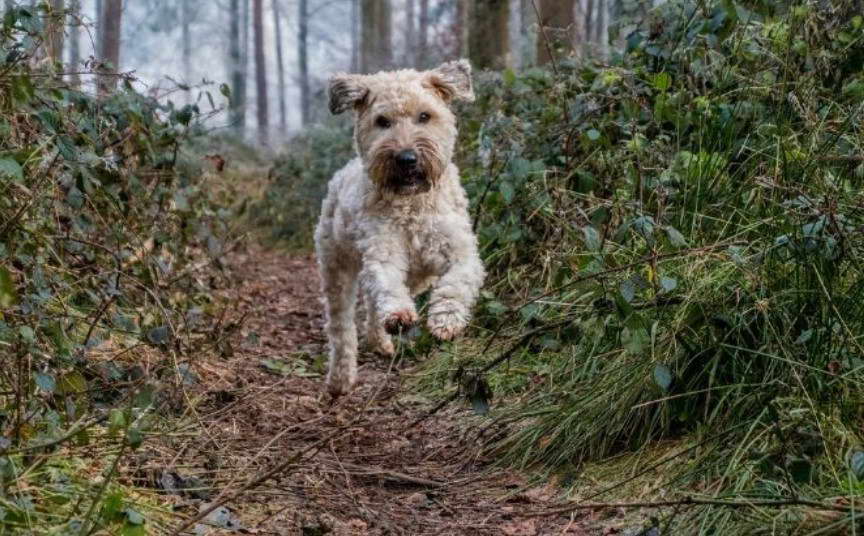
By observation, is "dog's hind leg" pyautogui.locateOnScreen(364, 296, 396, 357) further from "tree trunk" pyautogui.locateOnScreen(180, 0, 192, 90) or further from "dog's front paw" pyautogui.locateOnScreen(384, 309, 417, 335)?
"tree trunk" pyautogui.locateOnScreen(180, 0, 192, 90)

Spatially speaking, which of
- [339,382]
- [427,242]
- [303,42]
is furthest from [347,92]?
[303,42]

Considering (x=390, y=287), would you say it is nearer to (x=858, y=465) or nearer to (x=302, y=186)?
(x=858, y=465)

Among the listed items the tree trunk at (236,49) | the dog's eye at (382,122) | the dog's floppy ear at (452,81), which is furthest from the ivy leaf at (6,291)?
the tree trunk at (236,49)

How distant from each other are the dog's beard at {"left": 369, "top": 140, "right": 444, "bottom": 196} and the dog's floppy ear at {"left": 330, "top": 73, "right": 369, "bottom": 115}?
0.56 meters

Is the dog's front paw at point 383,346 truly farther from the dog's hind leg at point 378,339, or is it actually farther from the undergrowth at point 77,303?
the undergrowth at point 77,303

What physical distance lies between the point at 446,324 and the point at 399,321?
0.23 m

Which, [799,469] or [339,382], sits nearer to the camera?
[799,469]

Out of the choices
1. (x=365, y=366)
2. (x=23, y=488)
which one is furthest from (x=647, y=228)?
(x=365, y=366)

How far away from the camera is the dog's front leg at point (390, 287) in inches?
173

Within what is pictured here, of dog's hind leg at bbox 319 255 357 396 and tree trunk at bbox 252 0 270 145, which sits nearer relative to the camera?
dog's hind leg at bbox 319 255 357 396

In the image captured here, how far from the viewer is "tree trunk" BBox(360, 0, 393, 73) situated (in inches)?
777

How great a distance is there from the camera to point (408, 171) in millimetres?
5039

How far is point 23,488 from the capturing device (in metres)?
2.70

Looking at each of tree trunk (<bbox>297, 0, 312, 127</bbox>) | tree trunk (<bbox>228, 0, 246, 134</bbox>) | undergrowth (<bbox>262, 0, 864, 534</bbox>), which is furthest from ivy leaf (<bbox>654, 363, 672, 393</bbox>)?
tree trunk (<bbox>297, 0, 312, 127</bbox>)
